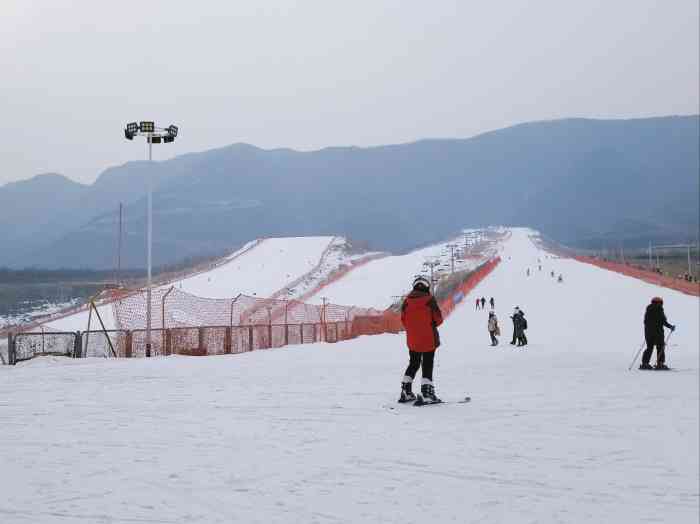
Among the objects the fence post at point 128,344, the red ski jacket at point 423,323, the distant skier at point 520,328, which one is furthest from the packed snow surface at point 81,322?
the red ski jacket at point 423,323

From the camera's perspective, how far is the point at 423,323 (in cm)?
951

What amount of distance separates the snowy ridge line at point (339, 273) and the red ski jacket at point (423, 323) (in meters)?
39.2

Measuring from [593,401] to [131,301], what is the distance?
14.4 m

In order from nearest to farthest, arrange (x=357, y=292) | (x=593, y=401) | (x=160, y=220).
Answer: (x=593, y=401), (x=357, y=292), (x=160, y=220)

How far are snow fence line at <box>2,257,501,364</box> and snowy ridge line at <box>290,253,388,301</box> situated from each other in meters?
20.8

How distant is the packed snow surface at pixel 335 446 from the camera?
530 cm

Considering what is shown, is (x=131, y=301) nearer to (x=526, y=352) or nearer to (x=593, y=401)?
(x=526, y=352)

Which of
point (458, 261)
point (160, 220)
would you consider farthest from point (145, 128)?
point (160, 220)

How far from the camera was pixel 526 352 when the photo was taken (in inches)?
819

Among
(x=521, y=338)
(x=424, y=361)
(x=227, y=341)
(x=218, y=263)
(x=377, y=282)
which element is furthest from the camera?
(x=218, y=263)

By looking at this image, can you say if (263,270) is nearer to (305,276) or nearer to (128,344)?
(305,276)

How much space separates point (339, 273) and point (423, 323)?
6083cm

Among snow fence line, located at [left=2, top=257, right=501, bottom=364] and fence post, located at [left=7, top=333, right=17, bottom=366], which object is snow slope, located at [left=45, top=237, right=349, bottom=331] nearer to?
snow fence line, located at [left=2, top=257, right=501, bottom=364]

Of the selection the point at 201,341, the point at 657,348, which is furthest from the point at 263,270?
the point at 657,348
